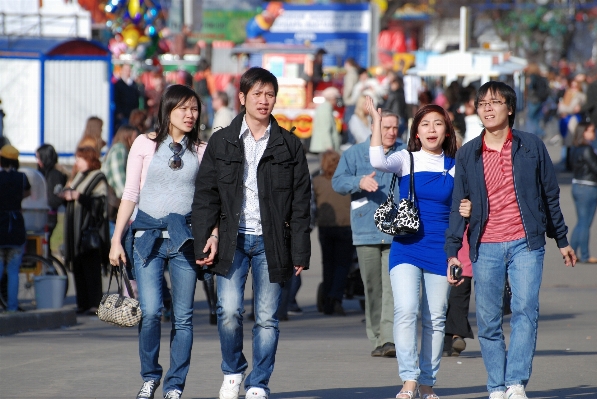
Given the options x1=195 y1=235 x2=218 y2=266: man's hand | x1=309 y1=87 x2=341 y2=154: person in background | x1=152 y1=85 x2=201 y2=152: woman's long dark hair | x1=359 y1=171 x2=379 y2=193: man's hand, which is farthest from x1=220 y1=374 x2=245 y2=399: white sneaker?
x1=309 y1=87 x2=341 y2=154: person in background

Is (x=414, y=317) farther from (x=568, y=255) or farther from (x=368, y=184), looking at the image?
(x=368, y=184)

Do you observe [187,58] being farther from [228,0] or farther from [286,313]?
[286,313]

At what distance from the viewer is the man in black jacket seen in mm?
6113

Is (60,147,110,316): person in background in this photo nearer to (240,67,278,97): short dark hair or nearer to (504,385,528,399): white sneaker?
(240,67,278,97): short dark hair

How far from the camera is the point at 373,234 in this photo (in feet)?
27.8

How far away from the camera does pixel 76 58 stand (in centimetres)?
2188

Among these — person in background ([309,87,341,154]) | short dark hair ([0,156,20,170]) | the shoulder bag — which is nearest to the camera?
the shoulder bag

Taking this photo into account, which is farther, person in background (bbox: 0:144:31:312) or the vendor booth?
the vendor booth

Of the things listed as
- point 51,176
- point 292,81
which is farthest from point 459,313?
point 292,81

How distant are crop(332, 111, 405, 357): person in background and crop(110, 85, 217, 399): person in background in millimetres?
2249

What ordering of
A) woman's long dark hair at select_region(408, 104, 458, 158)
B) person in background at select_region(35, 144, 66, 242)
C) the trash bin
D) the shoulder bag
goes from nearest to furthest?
the shoulder bag → woman's long dark hair at select_region(408, 104, 458, 158) → the trash bin → person in background at select_region(35, 144, 66, 242)

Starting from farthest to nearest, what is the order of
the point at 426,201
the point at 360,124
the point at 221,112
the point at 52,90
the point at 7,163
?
the point at 52,90 → the point at 221,112 → the point at 360,124 → the point at 7,163 → the point at 426,201

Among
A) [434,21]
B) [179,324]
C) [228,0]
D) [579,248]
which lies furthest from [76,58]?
[434,21]

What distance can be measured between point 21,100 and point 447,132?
1649cm
